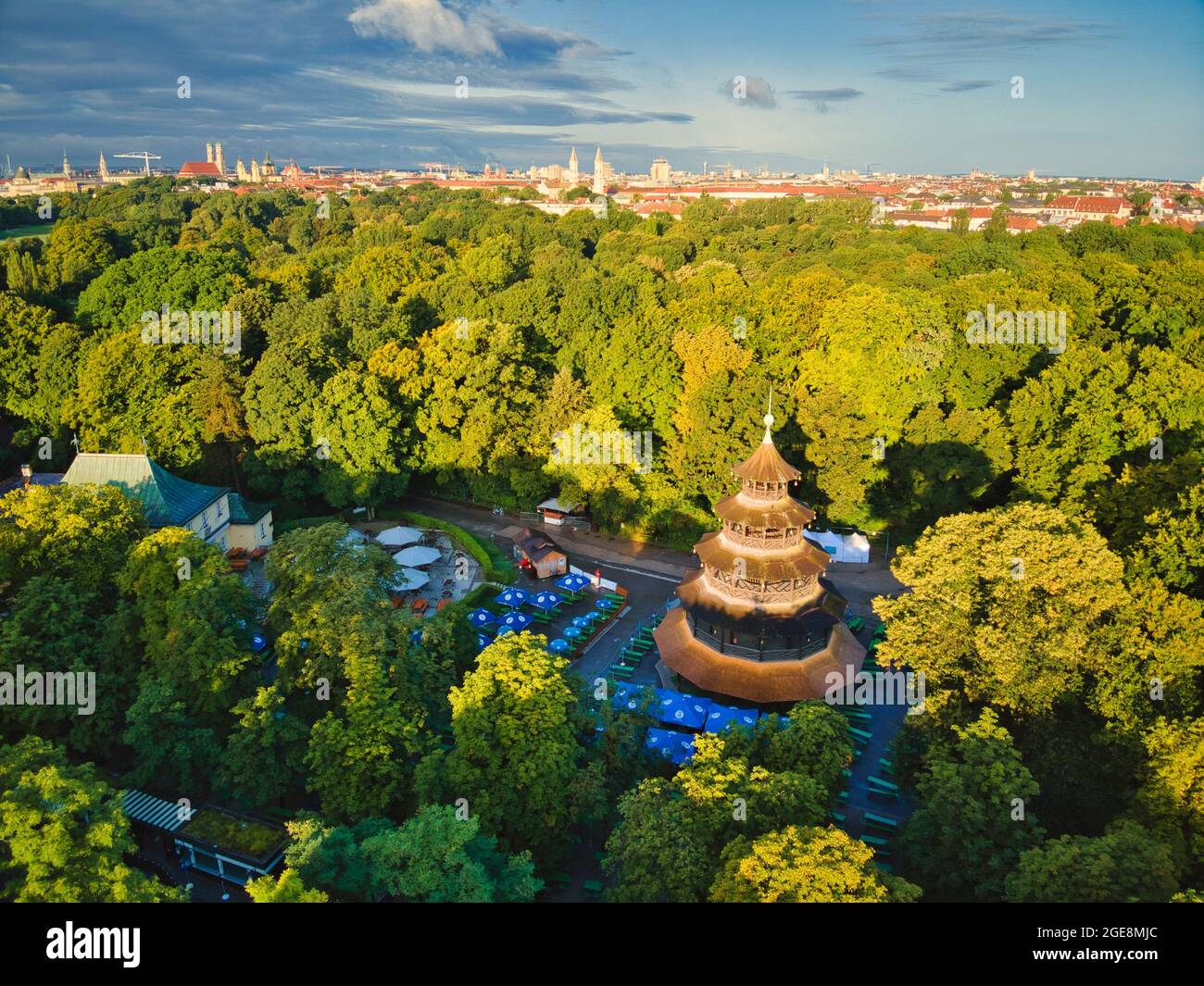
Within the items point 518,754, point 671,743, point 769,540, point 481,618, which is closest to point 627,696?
point 671,743

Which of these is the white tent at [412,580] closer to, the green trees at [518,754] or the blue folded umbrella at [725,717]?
the green trees at [518,754]

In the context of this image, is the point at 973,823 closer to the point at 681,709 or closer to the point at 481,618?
the point at 681,709

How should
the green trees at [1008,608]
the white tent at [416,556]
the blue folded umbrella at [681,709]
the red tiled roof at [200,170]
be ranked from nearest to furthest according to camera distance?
the green trees at [1008,608] → the blue folded umbrella at [681,709] → the white tent at [416,556] → the red tiled roof at [200,170]

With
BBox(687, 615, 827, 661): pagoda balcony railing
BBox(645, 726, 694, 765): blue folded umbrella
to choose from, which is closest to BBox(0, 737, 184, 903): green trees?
BBox(645, 726, 694, 765): blue folded umbrella

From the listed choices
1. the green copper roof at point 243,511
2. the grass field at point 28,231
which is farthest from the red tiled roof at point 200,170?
the green copper roof at point 243,511

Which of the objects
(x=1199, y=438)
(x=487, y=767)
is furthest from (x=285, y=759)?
(x=1199, y=438)

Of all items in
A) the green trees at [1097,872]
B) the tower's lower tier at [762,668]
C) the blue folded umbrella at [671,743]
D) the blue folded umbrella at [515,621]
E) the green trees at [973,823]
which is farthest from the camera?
the blue folded umbrella at [515,621]
